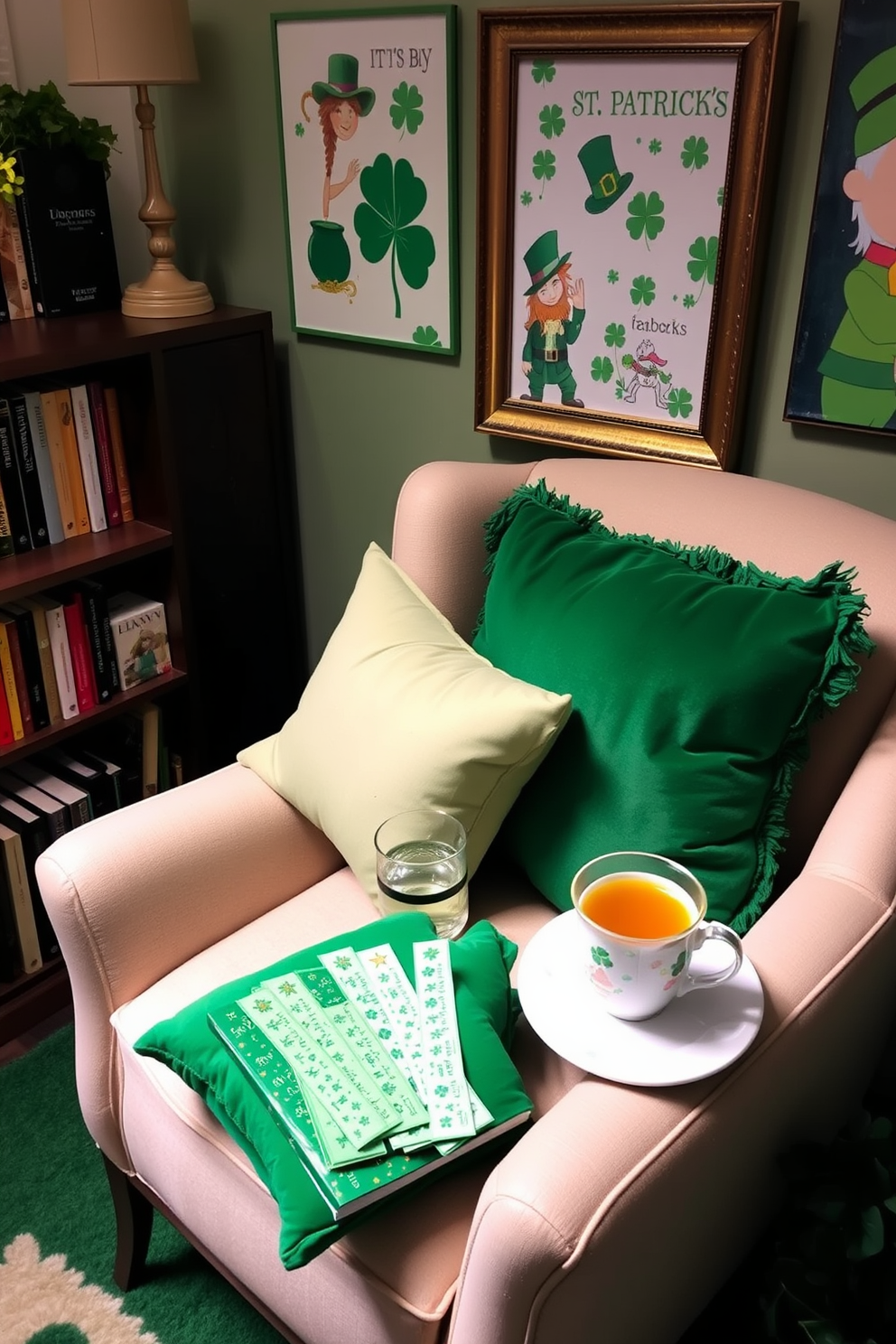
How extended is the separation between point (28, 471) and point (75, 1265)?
1127 millimetres

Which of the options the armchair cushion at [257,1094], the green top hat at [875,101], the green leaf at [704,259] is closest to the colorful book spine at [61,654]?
the armchair cushion at [257,1094]

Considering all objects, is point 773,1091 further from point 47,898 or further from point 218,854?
point 47,898

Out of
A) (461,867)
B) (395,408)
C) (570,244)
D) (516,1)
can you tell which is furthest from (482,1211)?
(516,1)

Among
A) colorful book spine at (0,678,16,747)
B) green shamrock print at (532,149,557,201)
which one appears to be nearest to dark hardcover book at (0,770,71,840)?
colorful book spine at (0,678,16,747)

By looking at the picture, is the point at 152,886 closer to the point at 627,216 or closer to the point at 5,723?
the point at 5,723

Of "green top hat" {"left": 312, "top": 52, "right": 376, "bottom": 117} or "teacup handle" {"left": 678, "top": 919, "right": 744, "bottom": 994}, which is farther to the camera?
"green top hat" {"left": 312, "top": 52, "right": 376, "bottom": 117}

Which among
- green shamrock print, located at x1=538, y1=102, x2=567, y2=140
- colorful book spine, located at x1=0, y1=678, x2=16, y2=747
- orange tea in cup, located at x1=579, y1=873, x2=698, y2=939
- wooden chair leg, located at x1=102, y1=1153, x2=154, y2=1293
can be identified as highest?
green shamrock print, located at x1=538, y1=102, x2=567, y2=140

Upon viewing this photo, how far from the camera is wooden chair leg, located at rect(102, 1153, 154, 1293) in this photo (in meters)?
1.35

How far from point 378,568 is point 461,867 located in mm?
439

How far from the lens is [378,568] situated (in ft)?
4.85

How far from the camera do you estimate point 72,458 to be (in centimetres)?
178

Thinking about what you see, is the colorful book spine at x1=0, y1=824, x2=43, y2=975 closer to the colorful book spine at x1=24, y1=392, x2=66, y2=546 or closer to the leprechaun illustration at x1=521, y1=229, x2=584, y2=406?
the colorful book spine at x1=24, y1=392, x2=66, y2=546

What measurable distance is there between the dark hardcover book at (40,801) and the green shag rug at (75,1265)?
411mm

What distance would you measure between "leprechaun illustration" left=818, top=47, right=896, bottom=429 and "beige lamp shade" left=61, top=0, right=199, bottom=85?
1.01 m
